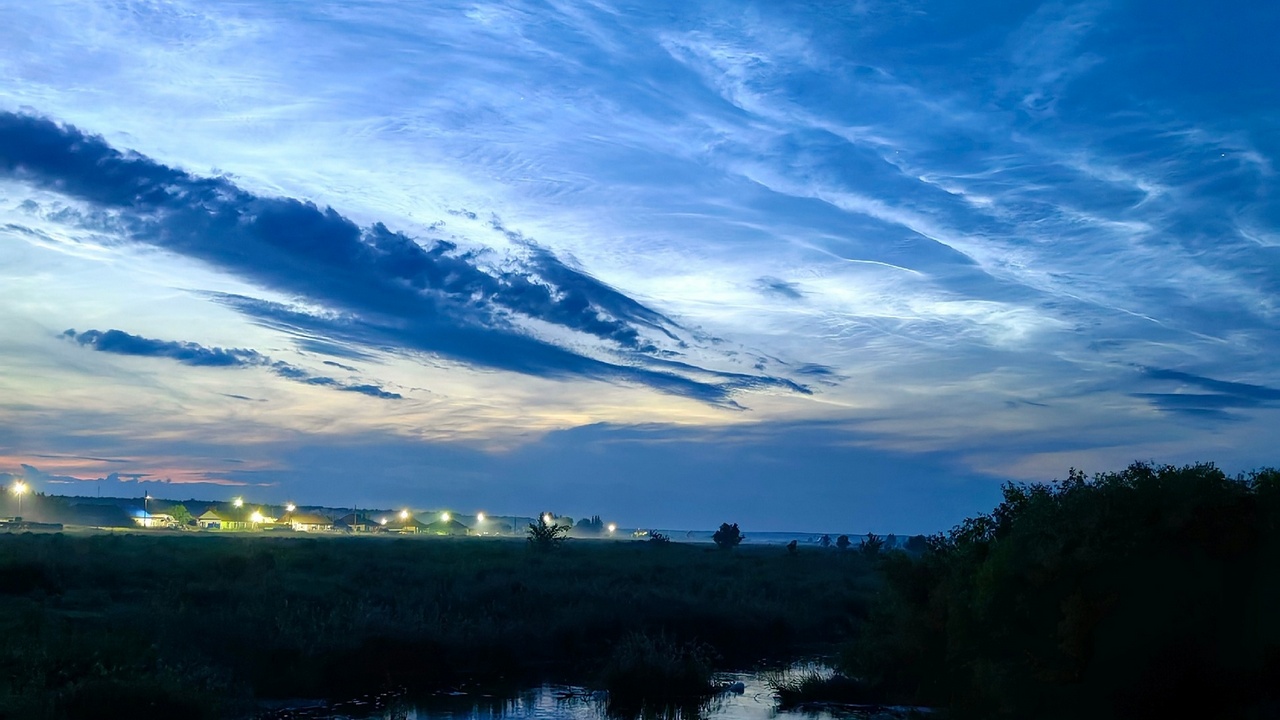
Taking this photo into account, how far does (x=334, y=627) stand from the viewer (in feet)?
80.0

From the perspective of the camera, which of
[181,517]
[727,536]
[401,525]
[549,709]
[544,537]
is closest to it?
[549,709]

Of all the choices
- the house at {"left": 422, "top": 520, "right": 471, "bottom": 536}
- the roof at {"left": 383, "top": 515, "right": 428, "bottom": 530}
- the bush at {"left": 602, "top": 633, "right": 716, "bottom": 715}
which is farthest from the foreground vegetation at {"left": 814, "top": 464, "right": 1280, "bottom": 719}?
the house at {"left": 422, "top": 520, "right": 471, "bottom": 536}

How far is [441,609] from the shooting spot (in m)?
30.1

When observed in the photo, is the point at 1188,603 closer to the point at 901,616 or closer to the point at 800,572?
the point at 901,616

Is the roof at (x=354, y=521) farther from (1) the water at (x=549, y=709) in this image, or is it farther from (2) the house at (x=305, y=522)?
(1) the water at (x=549, y=709)

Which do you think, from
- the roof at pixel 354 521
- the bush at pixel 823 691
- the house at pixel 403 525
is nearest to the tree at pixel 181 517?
the roof at pixel 354 521

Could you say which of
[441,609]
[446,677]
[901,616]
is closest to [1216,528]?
[901,616]

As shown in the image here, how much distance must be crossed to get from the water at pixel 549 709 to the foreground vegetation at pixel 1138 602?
6722 millimetres

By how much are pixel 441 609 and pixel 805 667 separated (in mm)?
11159

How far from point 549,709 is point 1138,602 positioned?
12.5 metres

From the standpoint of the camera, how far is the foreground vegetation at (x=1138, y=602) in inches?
519

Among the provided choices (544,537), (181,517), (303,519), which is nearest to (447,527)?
(303,519)

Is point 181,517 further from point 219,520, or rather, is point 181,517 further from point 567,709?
point 567,709

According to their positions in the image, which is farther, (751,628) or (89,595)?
(751,628)
